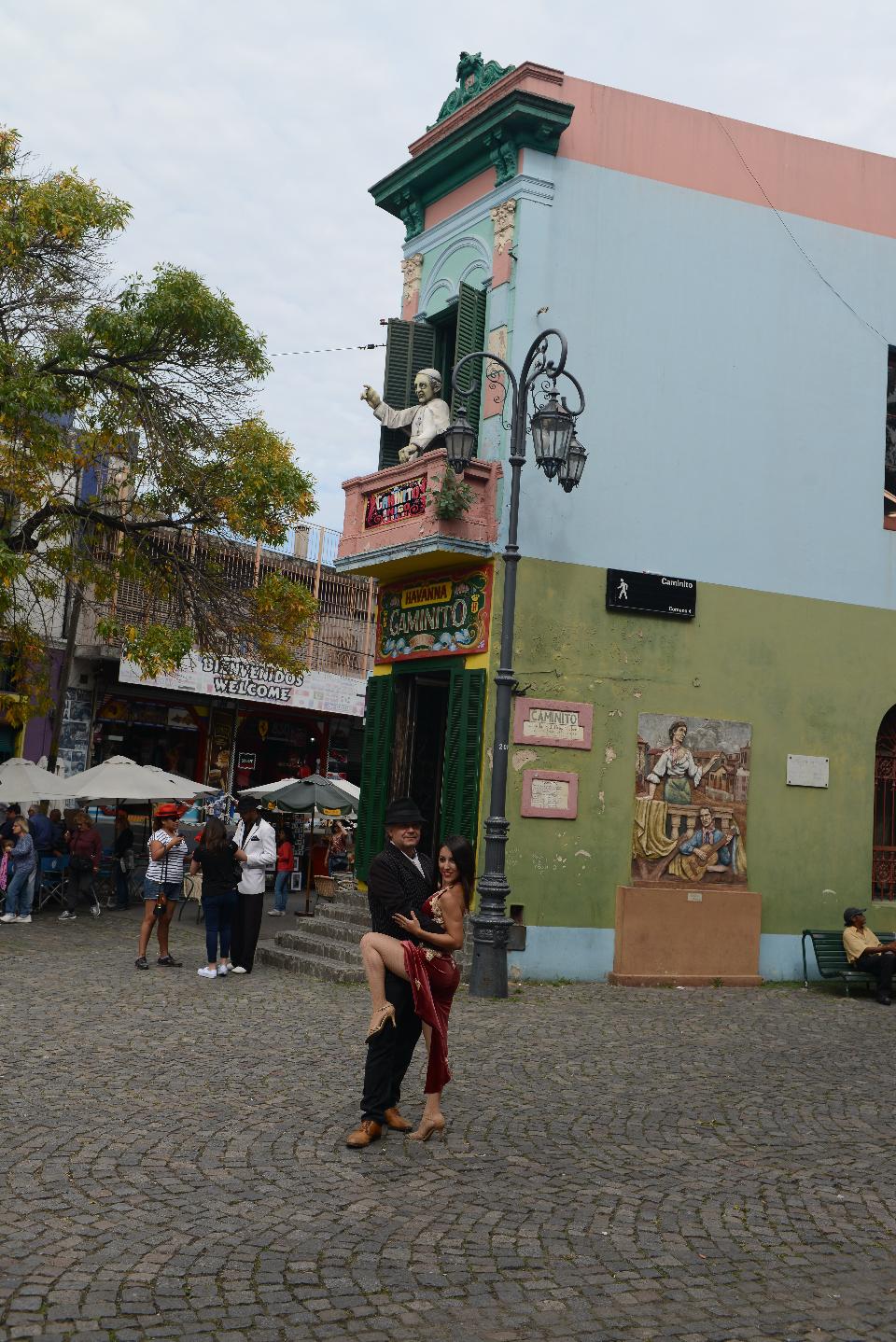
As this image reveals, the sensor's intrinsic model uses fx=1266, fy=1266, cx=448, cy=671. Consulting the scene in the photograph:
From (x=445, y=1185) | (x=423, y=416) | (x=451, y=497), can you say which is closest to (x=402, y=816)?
(x=445, y=1185)

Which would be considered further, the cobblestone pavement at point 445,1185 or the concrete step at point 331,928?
the concrete step at point 331,928

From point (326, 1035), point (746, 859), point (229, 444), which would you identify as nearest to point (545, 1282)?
point (326, 1035)

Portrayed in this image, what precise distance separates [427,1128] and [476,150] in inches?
459

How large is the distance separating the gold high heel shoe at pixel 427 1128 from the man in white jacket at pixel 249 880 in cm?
559

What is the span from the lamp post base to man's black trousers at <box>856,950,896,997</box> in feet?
14.3

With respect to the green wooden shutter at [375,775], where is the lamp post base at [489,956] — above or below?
below

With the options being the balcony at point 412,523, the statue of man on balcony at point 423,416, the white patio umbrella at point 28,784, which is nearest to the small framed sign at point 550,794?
the balcony at point 412,523

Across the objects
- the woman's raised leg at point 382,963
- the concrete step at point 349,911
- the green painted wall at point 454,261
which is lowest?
the concrete step at point 349,911

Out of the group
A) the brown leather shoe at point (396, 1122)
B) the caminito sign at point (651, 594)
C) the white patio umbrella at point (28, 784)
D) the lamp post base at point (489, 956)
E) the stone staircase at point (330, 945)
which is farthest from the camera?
the white patio umbrella at point (28, 784)

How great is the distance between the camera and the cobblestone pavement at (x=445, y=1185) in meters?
4.59

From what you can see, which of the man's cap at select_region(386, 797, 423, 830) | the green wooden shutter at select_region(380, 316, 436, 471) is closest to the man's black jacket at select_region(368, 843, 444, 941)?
the man's cap at select_region(386, 797, 423, 830)

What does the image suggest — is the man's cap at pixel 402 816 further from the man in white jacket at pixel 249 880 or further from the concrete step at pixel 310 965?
the concrete step at pixel 310 965

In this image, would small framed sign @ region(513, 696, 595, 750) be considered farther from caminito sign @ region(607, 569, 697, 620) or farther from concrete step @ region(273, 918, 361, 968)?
concrete step @ region(273, 918, 361, 968)

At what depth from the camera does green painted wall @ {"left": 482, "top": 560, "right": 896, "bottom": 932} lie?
13742 mm
